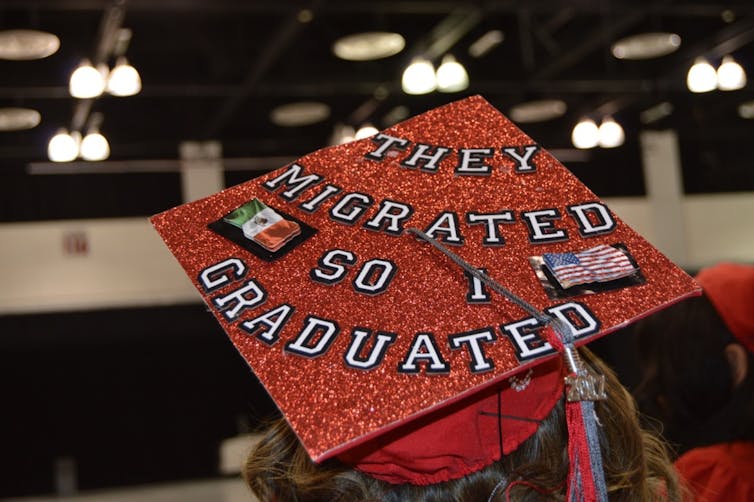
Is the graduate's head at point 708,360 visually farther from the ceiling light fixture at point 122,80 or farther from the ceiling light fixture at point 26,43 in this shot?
the ceiling light fixture at point 122,80

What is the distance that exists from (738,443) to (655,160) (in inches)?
540

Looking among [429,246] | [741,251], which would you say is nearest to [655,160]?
[741,251]

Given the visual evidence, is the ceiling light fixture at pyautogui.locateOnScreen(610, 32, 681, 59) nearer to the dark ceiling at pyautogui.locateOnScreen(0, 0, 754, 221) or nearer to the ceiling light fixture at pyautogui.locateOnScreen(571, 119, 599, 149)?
the dark ceiling at pyautogui.locateOnScreen(0, 0, 754, 221)

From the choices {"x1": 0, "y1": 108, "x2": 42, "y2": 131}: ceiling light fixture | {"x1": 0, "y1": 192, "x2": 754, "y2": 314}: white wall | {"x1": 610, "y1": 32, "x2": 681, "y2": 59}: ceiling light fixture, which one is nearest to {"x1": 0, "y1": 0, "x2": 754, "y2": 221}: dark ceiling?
{"x1": 0, "y1": 192, "x2": 754, "y2": 314}: white wall

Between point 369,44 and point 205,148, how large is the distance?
603cm

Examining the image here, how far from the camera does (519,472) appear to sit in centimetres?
102

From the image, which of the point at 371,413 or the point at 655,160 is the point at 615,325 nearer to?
the point at 371,413

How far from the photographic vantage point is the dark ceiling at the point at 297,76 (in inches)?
388

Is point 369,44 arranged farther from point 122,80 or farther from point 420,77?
point 122,80

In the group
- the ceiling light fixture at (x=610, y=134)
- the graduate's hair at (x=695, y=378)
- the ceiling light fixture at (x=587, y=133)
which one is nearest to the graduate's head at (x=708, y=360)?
the graduate's hair at (x=695, y=378)

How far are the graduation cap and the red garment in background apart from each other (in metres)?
0.97

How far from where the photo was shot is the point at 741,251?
51.4 ft

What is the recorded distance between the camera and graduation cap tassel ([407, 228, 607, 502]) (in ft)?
3.08

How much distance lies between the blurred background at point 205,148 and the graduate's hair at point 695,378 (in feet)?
22.3
